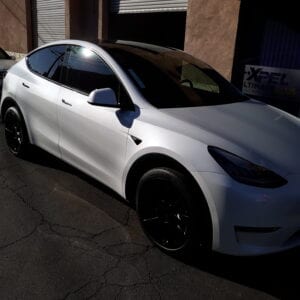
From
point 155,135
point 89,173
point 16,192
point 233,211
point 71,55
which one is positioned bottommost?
point 16,192

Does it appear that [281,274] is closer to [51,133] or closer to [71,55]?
[51,133]

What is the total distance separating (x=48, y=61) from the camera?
445 centimetres

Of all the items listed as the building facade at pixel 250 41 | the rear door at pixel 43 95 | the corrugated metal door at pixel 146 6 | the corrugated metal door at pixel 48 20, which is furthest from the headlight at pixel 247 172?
the corrugated metal door at pixel 48 20

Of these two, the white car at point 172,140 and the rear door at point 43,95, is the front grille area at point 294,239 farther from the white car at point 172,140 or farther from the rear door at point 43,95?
the rear door at point 43,95

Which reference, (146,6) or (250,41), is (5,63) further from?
(250,41)

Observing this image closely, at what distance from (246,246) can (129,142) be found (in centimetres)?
120

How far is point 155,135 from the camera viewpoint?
9.68ft

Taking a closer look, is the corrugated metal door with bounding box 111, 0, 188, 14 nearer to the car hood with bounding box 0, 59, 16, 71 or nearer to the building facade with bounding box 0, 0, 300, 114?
the building facade with bounding box 0, 0, 300, 114

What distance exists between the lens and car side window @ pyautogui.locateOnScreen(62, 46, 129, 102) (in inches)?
138

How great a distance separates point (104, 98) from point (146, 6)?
794 cm

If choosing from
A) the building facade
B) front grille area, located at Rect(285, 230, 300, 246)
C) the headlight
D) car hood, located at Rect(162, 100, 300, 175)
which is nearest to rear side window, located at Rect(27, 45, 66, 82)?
car hood, located at Rect(162, 100, 300, 175)

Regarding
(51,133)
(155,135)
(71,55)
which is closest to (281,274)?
(155,135)

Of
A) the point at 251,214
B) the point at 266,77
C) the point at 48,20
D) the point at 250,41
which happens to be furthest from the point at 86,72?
the point at 48,20

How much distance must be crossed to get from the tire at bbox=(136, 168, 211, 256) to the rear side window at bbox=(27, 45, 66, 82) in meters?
1.84
